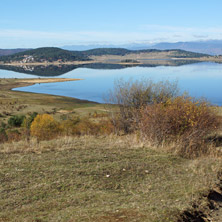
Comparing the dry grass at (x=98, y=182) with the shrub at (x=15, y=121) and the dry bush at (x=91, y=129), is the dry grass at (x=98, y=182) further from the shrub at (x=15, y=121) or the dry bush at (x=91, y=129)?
the shrub at (x=15, y=121)

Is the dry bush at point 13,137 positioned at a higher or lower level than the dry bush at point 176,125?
lower

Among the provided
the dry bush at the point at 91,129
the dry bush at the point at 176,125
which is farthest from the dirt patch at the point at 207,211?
the dry bush at the point at 91,129

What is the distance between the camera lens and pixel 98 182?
21.8 feet

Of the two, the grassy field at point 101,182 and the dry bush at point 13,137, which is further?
the dry bush at point 13,137

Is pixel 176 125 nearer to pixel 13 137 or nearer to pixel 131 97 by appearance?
pixel 131 97

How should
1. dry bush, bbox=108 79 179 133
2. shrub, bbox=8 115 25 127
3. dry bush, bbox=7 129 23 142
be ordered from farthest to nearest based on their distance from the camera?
shrub, bbox=8 115 25 127
dry bush, bbox=108 79 179 133
dry bush, bbox=7 129 23 142

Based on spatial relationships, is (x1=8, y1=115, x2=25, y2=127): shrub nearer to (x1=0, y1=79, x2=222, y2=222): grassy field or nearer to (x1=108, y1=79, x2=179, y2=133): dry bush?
(x1=108, y1=79, x2=179, y2=133): dry bush

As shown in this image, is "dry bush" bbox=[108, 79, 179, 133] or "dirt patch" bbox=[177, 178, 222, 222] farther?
"dry bush" bbox=[108, 79, 179, 133]

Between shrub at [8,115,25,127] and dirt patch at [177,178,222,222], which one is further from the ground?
dirt patch at [177,178,222,222]

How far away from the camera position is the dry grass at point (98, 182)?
16.3ft

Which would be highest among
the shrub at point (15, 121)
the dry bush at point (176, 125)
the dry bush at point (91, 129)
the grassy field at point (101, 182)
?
the dry bush at point (176, 125)

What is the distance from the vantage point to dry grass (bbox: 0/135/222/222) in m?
4.97

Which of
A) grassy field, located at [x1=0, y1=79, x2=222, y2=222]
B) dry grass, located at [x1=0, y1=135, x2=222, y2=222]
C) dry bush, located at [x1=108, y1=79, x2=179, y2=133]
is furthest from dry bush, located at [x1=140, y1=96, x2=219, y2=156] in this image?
dry bush, located at [x1=108, y1=79, x2=179, y2=133]

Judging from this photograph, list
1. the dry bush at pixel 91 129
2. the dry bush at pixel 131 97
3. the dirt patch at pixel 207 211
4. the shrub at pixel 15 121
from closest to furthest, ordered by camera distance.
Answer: the dirt patch at pixel 207 211, the dry bush at pixel 91 129, the dry bush at pixel 131 97, the shrub at pixel 15 121
